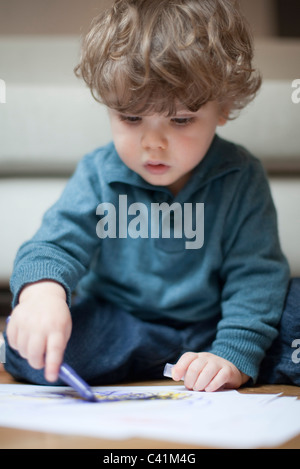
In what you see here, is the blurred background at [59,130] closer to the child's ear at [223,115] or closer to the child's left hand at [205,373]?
the child's ear at [223,115]

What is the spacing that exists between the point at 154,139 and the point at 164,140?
1 centimetres

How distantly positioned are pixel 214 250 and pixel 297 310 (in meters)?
0.13

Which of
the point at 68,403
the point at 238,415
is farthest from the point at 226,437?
the point at 68,403

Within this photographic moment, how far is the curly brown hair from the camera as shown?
2.01 feet

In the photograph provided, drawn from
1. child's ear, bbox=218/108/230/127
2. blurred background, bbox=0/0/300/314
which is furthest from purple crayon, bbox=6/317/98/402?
blurred background, bbox=0/0/300/314

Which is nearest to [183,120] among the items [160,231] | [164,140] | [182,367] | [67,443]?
[164,140]

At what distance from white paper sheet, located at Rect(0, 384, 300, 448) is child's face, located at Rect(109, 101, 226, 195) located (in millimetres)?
263

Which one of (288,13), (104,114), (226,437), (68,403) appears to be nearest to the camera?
(226,437)

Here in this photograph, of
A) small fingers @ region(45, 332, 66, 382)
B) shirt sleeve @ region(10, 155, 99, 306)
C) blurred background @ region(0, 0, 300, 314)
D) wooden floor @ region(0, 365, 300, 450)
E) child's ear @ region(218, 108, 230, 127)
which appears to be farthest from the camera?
blurred background @ region(0, 0, 300, 314)

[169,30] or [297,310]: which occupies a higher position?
[169,30]

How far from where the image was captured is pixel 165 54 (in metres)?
0.61

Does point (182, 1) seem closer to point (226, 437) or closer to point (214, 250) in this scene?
point (214, 250)

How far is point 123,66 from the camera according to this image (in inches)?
24.6

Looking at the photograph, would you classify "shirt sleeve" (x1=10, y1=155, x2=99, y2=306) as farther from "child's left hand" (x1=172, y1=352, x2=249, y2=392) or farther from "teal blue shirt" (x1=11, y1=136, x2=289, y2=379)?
"child's left hand" (x1=172, y1=352, x2=249, y2=392)
